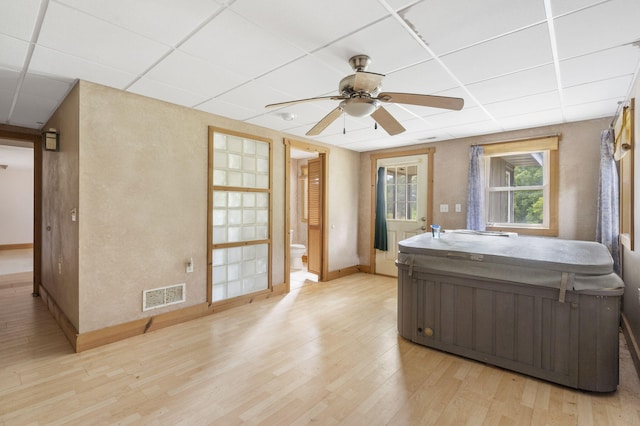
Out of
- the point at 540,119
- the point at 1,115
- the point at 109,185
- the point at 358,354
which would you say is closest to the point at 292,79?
the point at 109,185

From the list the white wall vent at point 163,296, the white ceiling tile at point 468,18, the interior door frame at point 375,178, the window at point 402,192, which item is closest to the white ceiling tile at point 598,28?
the white ceiling tile at point 468,18

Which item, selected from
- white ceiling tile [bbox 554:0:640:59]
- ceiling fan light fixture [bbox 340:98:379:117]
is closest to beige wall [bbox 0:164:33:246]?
ceiling fan light fixture [bbox 340:98:379:117]

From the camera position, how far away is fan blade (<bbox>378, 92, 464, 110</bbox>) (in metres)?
2.00

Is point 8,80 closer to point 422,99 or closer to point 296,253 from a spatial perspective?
point 422,99

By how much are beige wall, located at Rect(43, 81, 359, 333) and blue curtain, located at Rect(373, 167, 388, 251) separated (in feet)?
9.64

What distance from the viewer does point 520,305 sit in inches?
89.2

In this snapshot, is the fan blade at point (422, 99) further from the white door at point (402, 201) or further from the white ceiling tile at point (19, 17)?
the white door at point (402, 201)

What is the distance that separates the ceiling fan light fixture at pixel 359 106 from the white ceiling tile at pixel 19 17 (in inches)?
72.4

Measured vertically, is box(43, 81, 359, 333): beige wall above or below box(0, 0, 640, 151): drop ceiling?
below

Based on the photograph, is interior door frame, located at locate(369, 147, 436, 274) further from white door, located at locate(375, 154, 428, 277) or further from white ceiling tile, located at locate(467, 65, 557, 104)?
white ceiling tile, located at locate(467, 65, 557, 104)

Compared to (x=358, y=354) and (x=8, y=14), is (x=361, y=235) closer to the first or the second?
(x=358, y=354)

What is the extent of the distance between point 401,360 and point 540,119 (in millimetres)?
3336

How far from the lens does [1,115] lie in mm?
3547

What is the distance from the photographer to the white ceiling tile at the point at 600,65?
211 cm
